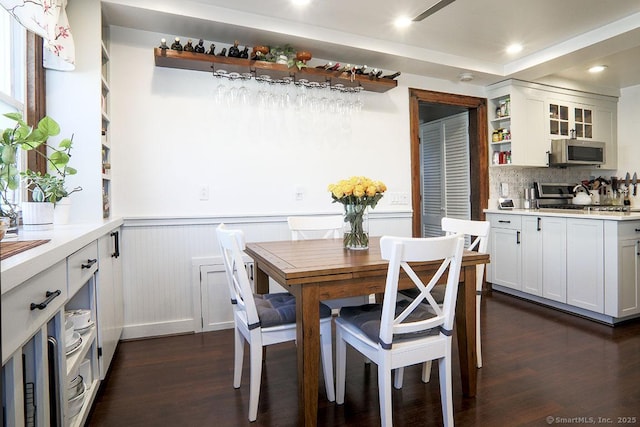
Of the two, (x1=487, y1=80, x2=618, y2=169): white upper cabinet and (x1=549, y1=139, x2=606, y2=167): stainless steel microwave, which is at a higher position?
(x1=487, y1=80, x2=618, y2=169): white upper cabinet

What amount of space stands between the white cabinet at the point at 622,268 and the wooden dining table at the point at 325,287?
179 cm

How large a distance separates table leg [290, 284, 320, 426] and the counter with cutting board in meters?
2.73

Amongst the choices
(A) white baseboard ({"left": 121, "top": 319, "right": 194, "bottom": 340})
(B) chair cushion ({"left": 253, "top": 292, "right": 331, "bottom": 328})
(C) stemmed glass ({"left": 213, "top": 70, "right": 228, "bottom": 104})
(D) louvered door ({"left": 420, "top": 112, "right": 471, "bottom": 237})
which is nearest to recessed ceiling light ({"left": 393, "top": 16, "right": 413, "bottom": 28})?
(C) stemmed glass ({"left": 213, "top": 70, "right": 228, "bottom": 104})

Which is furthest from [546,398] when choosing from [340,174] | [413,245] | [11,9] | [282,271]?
[11,9]

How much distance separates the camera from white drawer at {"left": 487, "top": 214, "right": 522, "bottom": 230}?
3857 mm

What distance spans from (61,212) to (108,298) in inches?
21.8

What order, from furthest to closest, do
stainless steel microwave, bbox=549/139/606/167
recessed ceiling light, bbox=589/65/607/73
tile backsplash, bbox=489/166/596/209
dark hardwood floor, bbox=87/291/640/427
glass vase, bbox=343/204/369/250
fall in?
tile backsplash, bbox=489/166/596/209, stainless steel microwave, bbox=549/139/606/167, recessed ceiling light, bbox=589/65/607/73, glass vase, bbox=343/204/369/250, dark hardwood floor, bbox=87/291/640/427

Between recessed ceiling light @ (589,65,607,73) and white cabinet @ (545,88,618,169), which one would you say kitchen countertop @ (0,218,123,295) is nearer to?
white cabinet @ (545,88,618,169)

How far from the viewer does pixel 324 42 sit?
3074 millimetres

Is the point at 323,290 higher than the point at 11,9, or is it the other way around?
the point at 11,9

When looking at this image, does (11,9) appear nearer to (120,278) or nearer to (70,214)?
(70,214)

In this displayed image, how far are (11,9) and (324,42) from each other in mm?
2075

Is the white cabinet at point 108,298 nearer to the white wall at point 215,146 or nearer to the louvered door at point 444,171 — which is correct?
the white wall at point 215,146

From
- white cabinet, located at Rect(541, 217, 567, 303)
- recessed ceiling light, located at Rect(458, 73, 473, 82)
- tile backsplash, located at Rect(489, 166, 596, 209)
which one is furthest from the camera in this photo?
tile backsplash, located at Rect(489, 166, 596, 209)
